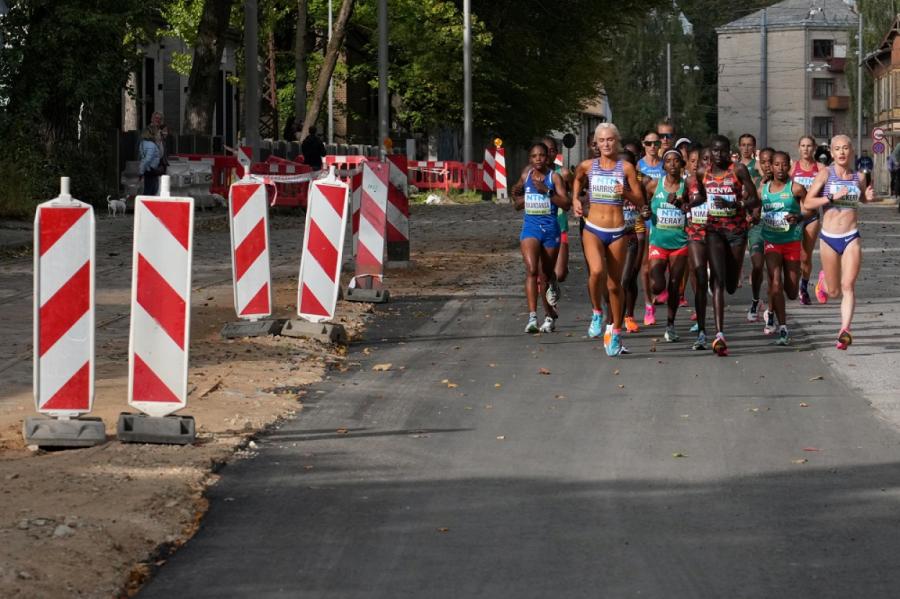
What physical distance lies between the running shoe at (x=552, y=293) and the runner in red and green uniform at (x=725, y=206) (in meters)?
1.74

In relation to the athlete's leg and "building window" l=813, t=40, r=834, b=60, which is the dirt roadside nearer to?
the athlete's leg

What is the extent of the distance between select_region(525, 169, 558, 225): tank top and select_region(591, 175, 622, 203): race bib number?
1.30m

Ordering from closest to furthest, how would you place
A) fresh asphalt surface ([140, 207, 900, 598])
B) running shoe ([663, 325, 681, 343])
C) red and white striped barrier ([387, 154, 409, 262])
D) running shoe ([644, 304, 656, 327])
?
1. fresh asphalt surface ([140, 207, 900, 598])
2. running shoe ([663, 325, 681, 343])
3. running shoe ([644, 304, 656, 327])
4. red and white striped barrier ([387, 154, 409, 262])

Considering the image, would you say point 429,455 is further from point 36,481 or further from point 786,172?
point 786,172

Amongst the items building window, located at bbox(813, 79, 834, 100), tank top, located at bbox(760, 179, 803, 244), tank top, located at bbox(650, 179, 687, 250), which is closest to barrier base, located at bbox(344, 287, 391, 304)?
tank top, located at bbox(650, 179, 687, 250)

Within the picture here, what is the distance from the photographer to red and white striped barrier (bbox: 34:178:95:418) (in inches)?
354

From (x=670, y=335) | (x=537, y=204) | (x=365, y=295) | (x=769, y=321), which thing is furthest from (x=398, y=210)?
(x=670, y=335)

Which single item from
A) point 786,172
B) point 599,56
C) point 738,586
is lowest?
point 738,586

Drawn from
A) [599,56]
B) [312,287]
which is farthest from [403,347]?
[599,56]

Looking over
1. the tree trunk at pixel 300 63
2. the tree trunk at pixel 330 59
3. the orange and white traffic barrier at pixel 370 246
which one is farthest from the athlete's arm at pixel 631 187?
the tree trunk at pixel 300 63

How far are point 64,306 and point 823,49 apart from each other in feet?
408

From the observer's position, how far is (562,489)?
8.20 m

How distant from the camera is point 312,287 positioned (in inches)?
571

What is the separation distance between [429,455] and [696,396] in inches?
111
